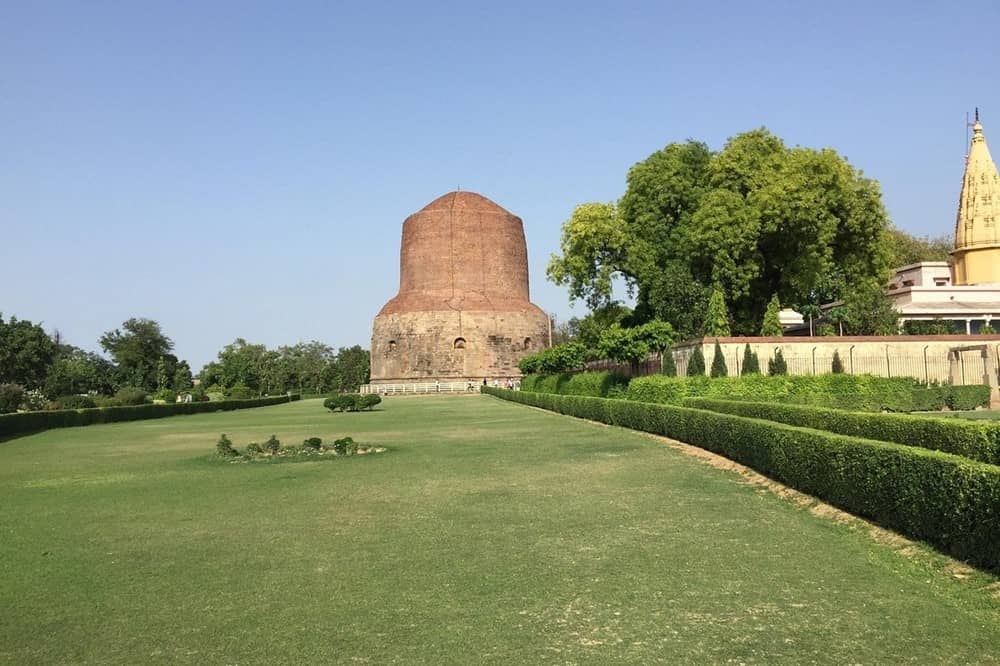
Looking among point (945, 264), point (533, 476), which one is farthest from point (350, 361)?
point (533, 476)

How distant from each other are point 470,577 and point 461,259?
4855 centimetres

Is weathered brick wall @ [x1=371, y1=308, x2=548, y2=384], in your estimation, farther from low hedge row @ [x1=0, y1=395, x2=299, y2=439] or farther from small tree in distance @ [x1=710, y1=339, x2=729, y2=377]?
small tree in distance @ [x1=710, y1=339, x2=729, y2=377]

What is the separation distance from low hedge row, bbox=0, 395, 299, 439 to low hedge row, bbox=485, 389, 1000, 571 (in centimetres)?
1803

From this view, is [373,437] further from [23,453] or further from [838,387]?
[838,387]

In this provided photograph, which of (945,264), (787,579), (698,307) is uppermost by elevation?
(945,264)

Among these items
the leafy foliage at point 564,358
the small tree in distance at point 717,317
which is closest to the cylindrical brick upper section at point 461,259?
the leafy foliage at point 564,358

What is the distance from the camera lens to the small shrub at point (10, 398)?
1111 inches

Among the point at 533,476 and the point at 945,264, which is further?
the point at 945,264

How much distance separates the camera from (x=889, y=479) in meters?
6.07

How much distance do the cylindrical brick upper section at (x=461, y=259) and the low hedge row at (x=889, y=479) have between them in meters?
42.2

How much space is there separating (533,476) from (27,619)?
5.83 meters

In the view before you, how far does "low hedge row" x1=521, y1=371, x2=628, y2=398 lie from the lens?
22.9m

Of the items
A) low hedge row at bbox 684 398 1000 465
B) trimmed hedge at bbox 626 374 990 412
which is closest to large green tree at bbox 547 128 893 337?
trimmed hedge at bbox 626 374 990 412

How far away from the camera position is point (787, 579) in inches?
194
